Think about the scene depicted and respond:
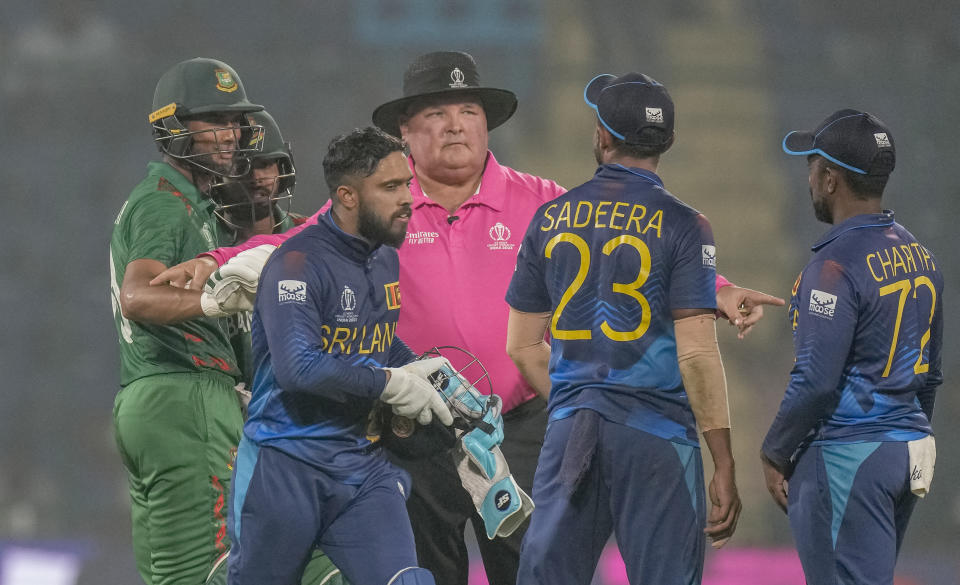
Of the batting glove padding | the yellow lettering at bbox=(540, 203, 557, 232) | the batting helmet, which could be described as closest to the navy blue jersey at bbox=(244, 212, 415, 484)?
the batting glove padding

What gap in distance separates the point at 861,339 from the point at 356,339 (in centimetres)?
120

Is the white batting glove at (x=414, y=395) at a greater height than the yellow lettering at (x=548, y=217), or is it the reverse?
the yellow lettering at (x=548, y=217)

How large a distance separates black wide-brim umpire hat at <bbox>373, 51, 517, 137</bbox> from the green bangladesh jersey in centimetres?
62

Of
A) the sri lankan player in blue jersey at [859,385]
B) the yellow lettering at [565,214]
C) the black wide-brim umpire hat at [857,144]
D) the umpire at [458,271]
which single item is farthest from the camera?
the umpire at [458,271]

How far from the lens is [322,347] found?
262cm

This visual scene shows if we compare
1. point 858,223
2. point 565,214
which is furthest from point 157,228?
point 858,223

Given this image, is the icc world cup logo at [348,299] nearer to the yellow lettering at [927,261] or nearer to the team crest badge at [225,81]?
the team crest badge at [225,81]

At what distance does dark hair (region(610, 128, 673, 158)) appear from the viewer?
2.67 m

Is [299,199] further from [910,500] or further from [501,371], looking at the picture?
[910,500]

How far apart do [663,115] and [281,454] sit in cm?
116

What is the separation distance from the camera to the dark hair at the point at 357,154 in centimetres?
274

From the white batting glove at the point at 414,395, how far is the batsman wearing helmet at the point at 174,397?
2.47ft

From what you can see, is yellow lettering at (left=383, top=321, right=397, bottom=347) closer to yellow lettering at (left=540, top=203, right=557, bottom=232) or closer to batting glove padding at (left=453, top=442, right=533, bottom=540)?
batting glove padding at (left=453, top=442, right=533, bottom=540)

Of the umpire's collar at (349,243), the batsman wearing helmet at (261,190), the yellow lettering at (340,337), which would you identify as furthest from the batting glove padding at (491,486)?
the batsman wearing helmet at (261,190)
